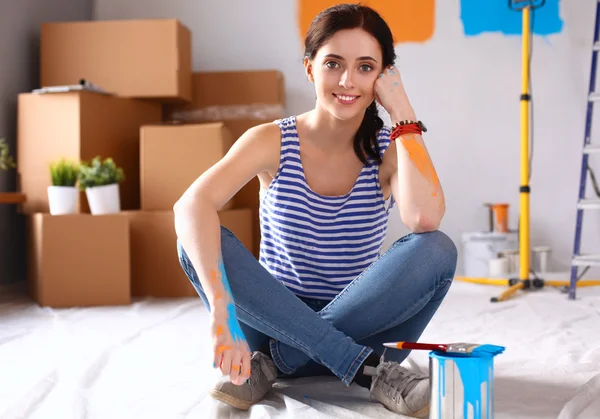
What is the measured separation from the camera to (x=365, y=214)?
143 centimetres

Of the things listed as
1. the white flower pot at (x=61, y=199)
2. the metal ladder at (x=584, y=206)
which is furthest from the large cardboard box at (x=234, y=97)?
the metal ladder at (x=584, y=206)

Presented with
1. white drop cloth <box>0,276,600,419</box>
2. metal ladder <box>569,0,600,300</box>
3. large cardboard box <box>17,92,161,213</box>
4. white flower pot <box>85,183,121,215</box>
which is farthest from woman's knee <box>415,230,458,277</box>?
large cardboard box <box>17,92,161,213</box>

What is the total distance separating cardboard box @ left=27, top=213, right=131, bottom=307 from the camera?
2.61 meters

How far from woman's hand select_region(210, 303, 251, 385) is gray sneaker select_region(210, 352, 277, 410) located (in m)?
0.17

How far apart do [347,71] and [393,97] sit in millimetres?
107

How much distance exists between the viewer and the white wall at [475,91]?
3455 mm

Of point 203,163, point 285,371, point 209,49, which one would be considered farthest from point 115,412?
point 209,49

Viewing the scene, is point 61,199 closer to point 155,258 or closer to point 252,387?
point 155,258

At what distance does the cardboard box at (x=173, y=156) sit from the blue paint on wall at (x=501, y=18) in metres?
1.49

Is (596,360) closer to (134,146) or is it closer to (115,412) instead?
(115,412)

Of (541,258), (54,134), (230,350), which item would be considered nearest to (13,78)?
(54,134)

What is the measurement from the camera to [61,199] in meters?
2.68

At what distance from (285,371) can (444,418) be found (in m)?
0.45

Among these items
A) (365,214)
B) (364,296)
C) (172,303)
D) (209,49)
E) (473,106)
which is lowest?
(172,303)
